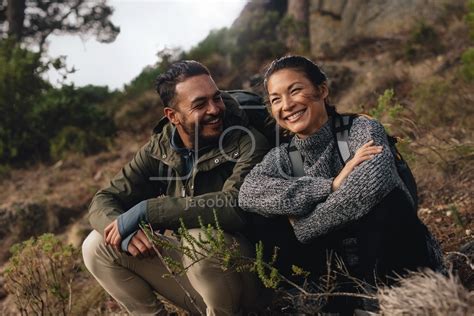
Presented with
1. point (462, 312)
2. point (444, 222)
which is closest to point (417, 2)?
point (444, 222)

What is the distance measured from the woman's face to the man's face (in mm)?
469

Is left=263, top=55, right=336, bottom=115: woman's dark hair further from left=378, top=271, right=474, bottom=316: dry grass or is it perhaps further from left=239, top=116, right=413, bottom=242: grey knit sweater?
left=378, top=271, right=474, bottom=316: dry grass

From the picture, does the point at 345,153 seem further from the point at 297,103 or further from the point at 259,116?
the point at 259,116

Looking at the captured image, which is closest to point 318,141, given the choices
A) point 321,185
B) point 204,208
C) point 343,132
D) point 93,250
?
point 343,132

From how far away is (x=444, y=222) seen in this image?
3.91 m

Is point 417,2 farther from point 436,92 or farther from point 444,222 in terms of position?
point 444,222

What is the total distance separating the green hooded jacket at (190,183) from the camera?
2.72m

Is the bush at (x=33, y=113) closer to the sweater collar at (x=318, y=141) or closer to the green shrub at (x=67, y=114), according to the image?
the green shrub at (x=67, y=114)

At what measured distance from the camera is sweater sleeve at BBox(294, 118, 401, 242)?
86.9 inches

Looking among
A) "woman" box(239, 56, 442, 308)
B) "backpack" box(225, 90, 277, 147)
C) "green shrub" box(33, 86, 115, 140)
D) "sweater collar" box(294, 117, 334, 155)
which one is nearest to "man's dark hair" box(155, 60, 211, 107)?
"backpack" box(225, 90, 277, 147)

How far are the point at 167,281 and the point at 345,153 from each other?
1159 millimetres

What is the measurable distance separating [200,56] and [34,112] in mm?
5001

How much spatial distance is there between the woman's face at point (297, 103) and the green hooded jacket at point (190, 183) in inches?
12.2

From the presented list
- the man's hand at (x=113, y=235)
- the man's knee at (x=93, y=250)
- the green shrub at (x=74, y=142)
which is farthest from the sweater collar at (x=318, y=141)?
the green shrub at (x=74, y=142)
